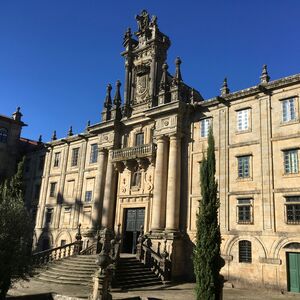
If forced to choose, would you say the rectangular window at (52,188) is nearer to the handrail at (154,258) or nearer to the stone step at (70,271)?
the stone step at (70,271)

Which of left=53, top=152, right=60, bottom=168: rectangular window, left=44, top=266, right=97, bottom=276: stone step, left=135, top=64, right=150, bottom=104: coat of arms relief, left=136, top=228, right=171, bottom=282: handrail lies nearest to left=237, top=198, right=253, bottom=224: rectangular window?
left=136, top=228, right=171, bottom=282: handrail

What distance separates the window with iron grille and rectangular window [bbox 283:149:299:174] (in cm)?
165

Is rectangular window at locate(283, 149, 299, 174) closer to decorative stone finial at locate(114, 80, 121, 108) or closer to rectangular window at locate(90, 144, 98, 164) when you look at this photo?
decorative stone finial at locate(114, 80, 121, 108)

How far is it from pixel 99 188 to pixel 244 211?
13.8 m

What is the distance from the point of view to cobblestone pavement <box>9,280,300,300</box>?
19.1 metres

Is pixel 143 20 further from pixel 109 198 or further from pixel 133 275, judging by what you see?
pixel 133 275

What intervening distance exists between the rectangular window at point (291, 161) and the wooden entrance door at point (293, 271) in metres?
4.90

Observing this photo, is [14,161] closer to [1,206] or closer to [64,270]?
[64,270]

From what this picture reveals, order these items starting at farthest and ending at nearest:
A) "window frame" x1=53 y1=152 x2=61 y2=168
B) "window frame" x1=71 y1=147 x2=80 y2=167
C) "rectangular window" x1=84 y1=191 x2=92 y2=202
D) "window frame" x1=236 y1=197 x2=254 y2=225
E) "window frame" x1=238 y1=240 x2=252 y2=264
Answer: "window frame" x1=53 y1=152 x2=61 y2=168, "window frame" x1=71 y1=147 x2=80 y2=167, "rectangular window" x1=84 y1=191 x2=92 y2=202, "window frame" x1=236 y1=197 x2=254 y2=225, "window frame" x1=238 y1=240 x2=252 y2=264

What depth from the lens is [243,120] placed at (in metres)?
25.8

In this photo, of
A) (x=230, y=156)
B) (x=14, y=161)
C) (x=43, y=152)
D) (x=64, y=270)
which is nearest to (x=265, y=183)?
(x=230, y=156)

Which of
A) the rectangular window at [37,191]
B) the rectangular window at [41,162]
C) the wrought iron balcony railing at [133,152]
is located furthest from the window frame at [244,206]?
the rectangular window at [41,162]

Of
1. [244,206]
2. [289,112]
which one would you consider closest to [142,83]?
[289,112]

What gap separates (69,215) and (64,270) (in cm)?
1266
